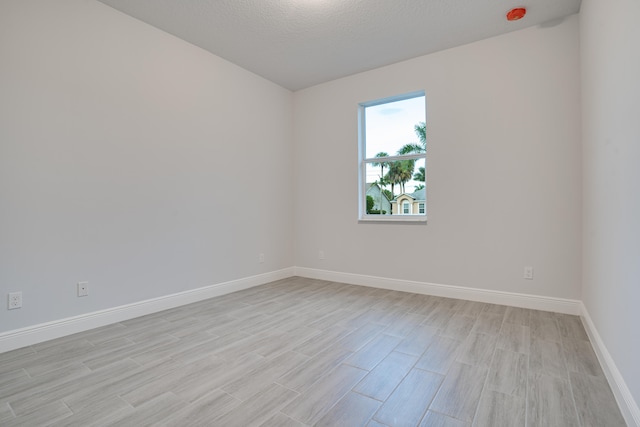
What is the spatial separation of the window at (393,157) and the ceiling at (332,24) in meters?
0.59

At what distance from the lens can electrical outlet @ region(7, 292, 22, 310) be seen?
7.21 feet

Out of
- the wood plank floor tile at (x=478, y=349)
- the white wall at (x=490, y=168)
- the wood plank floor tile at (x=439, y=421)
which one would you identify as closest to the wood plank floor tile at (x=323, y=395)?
the wood plank floor tile at (x=439, y=421)

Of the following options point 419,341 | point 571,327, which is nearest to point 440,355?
point 419,341

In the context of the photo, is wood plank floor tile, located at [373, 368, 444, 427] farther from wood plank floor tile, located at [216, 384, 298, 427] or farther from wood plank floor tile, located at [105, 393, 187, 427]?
wood plank floor tile, located at [105, 393, 187, 427]

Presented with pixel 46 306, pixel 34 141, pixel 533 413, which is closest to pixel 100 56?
pixel 34 141

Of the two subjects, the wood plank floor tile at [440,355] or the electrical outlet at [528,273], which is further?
the electrical outlet at [528,273]

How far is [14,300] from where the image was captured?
2.21 m

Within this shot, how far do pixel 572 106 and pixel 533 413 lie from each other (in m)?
2.66

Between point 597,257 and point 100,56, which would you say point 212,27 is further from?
point 597,257

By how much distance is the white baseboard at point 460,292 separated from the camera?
290cm

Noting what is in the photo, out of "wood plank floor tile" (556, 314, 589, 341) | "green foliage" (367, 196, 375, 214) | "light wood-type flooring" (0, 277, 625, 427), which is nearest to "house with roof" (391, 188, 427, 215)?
"green foliage" (367, 196, 375, 214)

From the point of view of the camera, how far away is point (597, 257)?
2170 mm

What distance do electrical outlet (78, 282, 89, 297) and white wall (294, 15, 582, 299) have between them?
110 inches

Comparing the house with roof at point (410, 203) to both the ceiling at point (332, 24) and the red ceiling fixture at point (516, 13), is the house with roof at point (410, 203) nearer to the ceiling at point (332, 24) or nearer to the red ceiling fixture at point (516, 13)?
the ceiling at point (332, 24)
